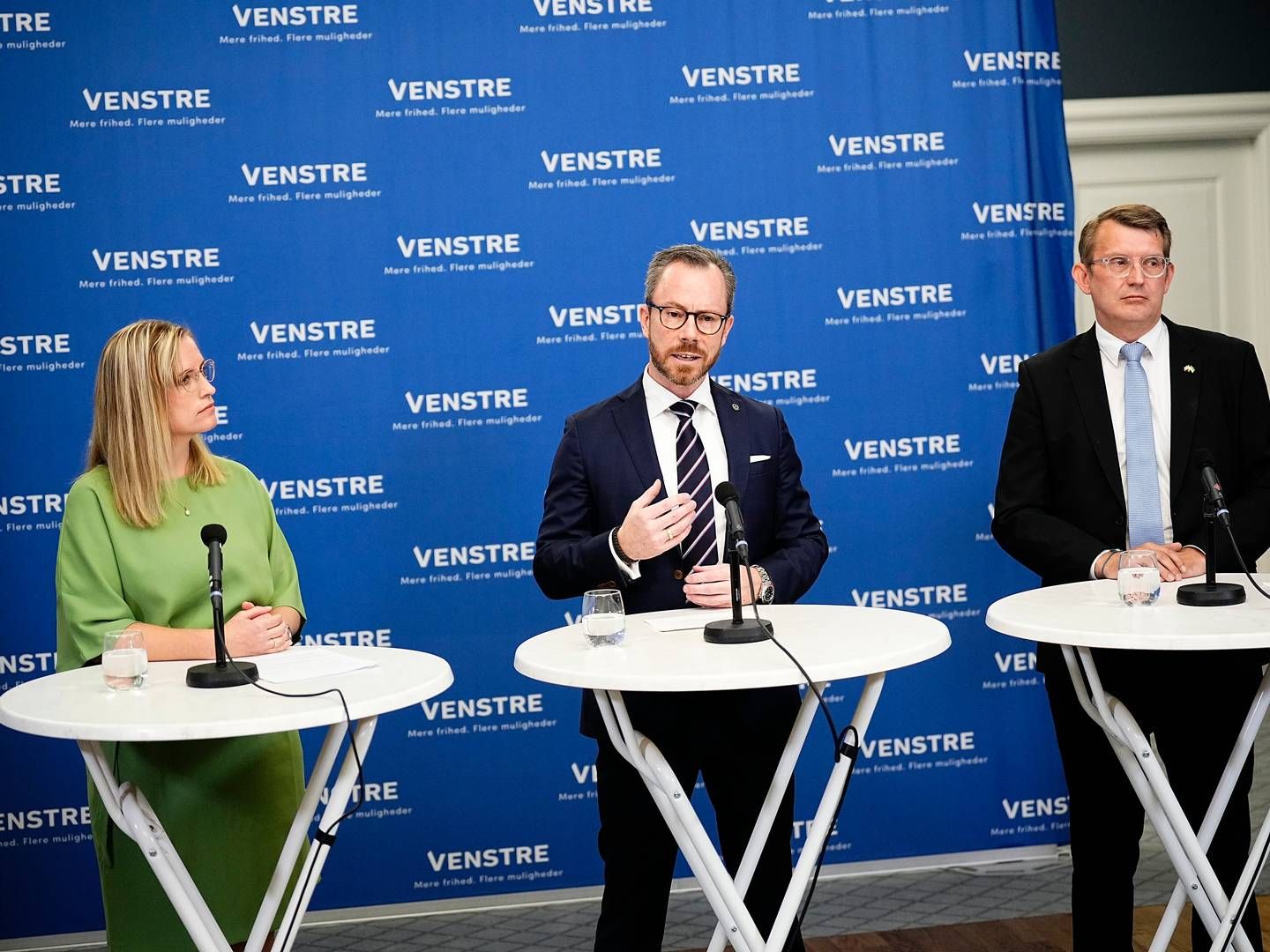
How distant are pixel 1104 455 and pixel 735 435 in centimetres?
85

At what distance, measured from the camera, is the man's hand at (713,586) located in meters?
2.67

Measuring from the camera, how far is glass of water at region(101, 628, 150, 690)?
2307 mm

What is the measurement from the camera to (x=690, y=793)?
8.95 feet

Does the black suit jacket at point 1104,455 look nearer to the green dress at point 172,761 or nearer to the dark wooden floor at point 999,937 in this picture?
the dark wooden floor at point 999,937

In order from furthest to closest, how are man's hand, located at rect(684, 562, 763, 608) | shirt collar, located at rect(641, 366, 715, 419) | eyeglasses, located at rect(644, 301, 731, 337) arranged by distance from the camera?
1. shirt collar, located at rect(641, 366, 715, 419)
2. eyeglasses, located at rect(644, 301, 731, 337)
3. man's hand, located at rect(684, 562, 763, 608)

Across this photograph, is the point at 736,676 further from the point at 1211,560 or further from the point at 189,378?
the point at 189,378

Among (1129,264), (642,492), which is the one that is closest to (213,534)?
(642,492)

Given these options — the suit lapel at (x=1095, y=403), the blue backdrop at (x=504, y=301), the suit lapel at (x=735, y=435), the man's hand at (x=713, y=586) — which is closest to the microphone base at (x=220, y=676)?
the man's hand at (x=713, y=586)

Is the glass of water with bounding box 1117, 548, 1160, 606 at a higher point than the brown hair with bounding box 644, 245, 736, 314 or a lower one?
lower

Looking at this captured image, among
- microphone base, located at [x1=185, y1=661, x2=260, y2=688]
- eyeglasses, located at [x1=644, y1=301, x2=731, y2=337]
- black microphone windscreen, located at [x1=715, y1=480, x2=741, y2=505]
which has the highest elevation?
eyeglasses, located at [x1=644, y1=301, x2=731, y2=337]

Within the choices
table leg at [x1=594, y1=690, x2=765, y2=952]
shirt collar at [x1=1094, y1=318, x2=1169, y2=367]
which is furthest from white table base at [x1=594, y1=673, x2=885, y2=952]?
shirt collar at [x1=1094, y1=318, x2=1169, y2=367]

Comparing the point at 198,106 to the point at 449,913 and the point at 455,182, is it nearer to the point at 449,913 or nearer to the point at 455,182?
the point at 455,182

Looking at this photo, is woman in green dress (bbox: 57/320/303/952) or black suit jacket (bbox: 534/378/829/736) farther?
black suit jacket (bbox: 534/378/829/736)

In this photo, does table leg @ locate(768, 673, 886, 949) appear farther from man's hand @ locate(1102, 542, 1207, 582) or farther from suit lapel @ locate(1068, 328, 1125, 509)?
suit lapel @ locate(1068, 328, 1125, 509)
